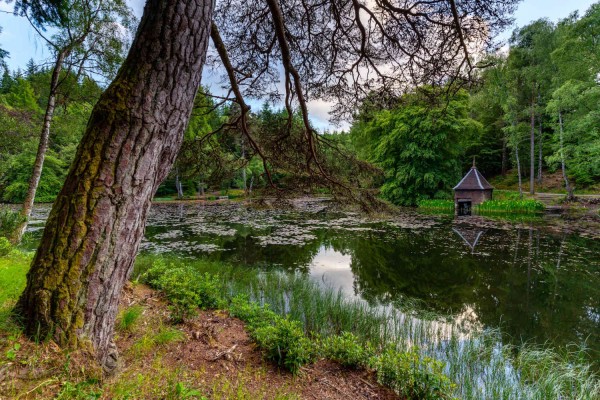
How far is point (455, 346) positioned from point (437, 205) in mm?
20013

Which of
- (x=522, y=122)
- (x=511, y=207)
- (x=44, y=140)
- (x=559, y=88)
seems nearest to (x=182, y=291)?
(x=44, y=140)

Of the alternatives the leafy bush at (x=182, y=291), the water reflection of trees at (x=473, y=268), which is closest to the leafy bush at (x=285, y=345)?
the leafy bush at (x=182, y=291)

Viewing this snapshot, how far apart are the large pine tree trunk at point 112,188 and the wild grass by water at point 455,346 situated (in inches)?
98.9

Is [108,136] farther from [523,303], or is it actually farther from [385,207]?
[523,303]

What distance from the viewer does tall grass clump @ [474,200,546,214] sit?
57.1ft

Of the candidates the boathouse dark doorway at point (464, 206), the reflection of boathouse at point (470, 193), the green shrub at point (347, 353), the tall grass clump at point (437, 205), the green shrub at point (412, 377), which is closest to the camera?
the green shrub at point (412, 377)

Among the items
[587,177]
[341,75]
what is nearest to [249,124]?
[341,75]

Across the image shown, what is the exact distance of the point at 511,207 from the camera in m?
18.0

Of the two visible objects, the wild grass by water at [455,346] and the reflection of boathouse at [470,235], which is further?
the reflection of boathouse at [470,235]

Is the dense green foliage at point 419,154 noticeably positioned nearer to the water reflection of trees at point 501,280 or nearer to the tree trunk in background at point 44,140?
the water reflection of trees at point 501,280

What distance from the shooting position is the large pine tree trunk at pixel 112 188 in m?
1.38

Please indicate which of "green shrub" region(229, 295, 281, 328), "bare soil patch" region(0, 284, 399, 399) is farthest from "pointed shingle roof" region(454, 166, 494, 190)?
"bare soil patch" region(0, 284, 399, 399)

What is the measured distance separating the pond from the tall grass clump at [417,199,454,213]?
6507mm

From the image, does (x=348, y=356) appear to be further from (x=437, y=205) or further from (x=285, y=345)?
(x=437, y=205)
